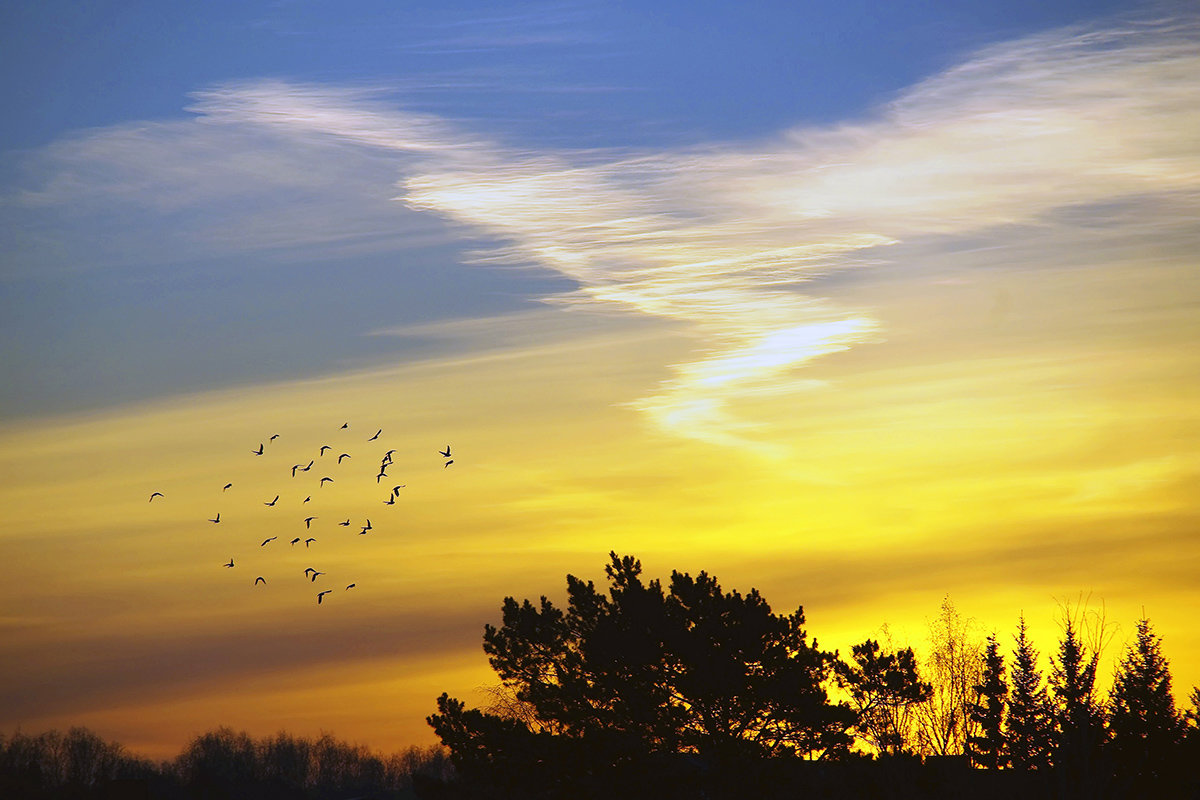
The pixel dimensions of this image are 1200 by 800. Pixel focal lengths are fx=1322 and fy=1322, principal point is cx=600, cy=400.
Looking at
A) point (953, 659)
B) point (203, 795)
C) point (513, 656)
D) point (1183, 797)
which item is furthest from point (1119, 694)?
point (203, 795)

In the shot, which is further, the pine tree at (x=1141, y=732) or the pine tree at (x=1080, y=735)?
the pine tree at (x=1141, y=732)

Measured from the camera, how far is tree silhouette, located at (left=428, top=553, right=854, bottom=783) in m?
41.4

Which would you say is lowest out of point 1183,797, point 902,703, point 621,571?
point 1183,797

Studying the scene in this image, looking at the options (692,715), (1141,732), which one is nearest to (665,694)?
(692,715)

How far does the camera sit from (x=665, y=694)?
42.1 metres

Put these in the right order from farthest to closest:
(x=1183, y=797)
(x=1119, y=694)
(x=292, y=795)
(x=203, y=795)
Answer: (x=292, y=795)
(x=203, y=795)
(x=1119, y=694)
(x=1183, y=797)

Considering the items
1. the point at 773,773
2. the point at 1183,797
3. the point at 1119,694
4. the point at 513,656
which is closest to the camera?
the point at 773,773

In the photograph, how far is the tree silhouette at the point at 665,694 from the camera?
41375mm

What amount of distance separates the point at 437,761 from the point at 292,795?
1709 cm

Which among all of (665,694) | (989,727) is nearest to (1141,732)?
(989,727)

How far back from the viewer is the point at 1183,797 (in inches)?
1914

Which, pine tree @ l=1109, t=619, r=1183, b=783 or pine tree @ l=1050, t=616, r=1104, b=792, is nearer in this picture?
pine tree @ l=1050, t=616, r=1104, b=792

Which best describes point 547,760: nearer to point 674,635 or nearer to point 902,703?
point 674,635

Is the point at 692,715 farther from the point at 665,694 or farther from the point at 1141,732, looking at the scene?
the point at 1141,732
